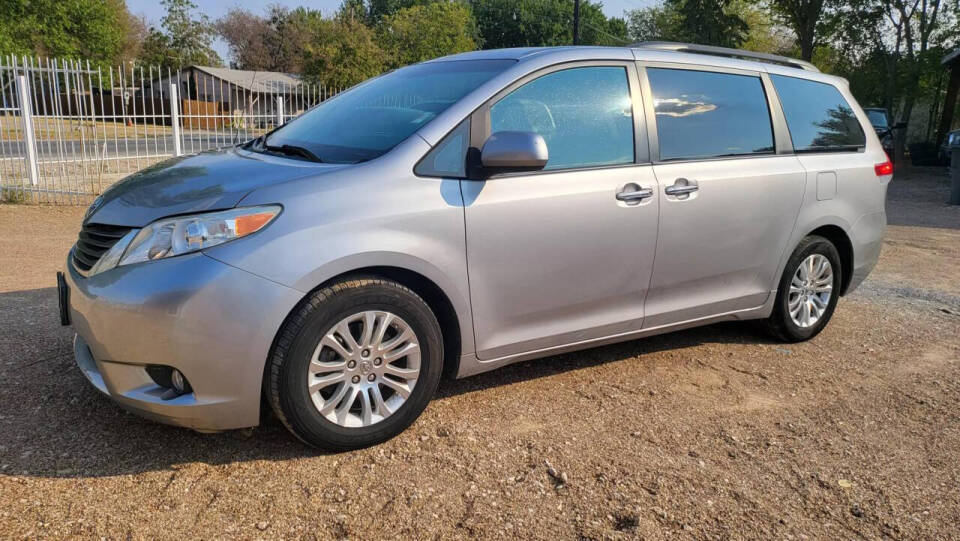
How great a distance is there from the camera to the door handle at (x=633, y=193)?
373 cm

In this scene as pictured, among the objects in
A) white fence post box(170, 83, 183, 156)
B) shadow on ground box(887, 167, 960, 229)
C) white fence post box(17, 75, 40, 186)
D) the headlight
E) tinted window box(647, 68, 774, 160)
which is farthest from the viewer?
white fence post box(170, 83, 183, 156)

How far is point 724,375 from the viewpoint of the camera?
4320 millimetres

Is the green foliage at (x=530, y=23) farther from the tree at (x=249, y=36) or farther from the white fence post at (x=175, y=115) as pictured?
the white fence post at (x=175, y=115)

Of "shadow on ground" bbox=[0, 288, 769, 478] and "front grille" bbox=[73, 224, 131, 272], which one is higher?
"front grille" bbox=[73, 224, 131, 272]

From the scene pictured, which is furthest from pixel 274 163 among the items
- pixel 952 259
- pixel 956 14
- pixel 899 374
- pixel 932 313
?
pixel 956 14

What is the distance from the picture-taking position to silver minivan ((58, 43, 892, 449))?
2.85 metres

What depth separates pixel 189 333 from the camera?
2754mm

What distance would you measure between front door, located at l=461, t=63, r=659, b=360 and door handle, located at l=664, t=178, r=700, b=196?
12 cm

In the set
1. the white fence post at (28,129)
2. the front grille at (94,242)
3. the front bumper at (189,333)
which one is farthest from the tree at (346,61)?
the front bumper at (189,333)

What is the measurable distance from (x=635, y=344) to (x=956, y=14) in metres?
26.7

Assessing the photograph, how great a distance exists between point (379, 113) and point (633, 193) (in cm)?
137

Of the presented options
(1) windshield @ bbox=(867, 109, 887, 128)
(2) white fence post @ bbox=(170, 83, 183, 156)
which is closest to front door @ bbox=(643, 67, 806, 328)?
(2) white fence post @ bbox=(170, 83, 183, 156)

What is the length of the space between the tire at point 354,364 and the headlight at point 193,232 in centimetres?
38

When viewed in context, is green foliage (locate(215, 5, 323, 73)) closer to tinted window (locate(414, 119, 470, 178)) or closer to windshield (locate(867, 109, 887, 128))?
windshield (locate(867, 109, 887, 128))
